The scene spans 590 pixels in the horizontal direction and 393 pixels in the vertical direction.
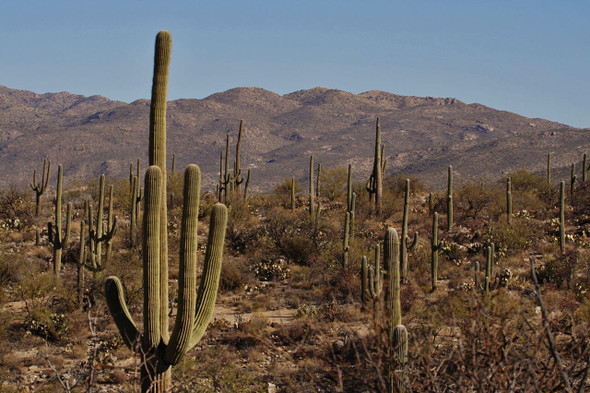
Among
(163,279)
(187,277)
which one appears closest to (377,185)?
(163,279)

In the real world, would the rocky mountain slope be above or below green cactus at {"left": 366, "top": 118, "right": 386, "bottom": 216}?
above

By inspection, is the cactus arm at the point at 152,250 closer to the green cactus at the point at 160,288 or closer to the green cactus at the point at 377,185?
the green cactus at the point at 160,288

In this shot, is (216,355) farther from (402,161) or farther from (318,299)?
(402,161)

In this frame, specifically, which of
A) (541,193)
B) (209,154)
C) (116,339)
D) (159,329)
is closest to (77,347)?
(116,339)

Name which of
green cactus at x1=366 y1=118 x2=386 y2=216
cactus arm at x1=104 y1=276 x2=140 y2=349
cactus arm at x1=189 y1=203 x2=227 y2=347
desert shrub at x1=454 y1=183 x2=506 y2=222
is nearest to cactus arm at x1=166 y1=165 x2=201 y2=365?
cactus arm at x1=189 y1=203 x2=227 y2=347

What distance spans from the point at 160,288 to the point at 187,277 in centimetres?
47

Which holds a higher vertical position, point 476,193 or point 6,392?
point 476,193

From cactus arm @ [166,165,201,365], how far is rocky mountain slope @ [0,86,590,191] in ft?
146

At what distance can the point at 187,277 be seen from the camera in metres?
7.20

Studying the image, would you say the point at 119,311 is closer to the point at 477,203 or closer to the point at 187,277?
the point at 187,277

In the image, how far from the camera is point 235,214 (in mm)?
23453

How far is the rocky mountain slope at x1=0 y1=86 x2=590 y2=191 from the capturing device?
68062mm

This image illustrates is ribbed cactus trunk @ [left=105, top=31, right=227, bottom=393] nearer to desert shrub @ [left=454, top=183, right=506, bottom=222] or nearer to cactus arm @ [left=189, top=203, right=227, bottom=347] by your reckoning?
cactus arm @ [left=189, top=203, right=227, bottom=347]

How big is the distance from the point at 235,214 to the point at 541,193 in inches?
655
